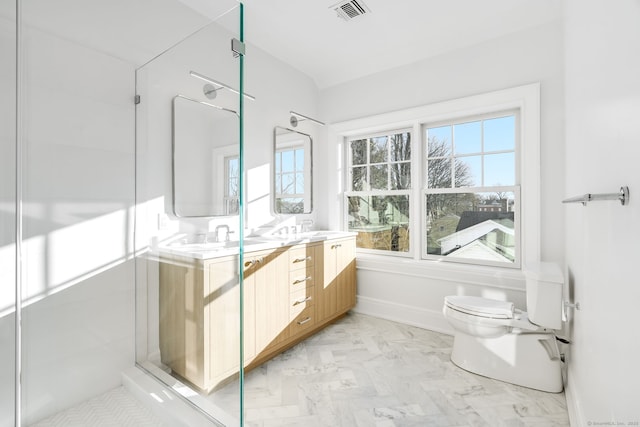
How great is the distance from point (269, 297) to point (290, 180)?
1404mm

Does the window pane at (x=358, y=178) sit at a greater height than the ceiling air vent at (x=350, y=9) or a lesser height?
lesser

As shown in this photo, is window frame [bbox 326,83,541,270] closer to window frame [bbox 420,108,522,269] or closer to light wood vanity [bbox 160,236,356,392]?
window frame [bbox 420,108,522,269]

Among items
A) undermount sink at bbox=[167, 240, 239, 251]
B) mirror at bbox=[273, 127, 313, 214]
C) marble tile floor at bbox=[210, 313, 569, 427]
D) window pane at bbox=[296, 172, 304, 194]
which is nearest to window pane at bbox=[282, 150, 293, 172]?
mirror at bbox=[273, 127, 313, 214]

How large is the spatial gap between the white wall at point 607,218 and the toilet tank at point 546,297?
0.58 ft

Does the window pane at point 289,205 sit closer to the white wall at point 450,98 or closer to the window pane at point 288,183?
the window pane at point 288,183

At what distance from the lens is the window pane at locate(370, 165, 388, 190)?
3186 millimetres

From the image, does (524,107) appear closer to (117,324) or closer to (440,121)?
(440,121)

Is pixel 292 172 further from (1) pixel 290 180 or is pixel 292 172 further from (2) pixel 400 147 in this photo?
(2) pixel 400 147

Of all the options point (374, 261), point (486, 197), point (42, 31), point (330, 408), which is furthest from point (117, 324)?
point (486, 197)

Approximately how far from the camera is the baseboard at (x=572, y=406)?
1364 millimetres

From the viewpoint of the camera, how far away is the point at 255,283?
1988 millimetres

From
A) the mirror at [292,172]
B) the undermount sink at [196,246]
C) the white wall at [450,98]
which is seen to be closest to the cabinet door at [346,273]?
the white wall at [450,98]

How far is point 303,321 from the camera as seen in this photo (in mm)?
2381

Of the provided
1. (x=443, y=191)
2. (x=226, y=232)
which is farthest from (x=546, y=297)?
(x=226, y=232)
